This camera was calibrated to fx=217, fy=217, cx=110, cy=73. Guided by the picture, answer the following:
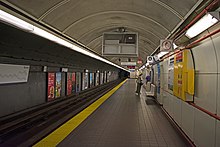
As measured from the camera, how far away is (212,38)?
12.1 feet

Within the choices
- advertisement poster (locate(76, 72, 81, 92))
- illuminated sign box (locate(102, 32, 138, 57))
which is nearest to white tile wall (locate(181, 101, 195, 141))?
illuminated sign box (locate(102, 32, 138, 57))

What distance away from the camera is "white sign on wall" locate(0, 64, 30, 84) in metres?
6.74

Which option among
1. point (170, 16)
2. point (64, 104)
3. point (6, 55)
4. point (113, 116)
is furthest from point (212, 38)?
point (64, 104)

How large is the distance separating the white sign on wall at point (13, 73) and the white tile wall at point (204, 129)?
5642 mm

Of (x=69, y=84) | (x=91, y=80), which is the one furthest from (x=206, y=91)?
(x=91, y=80)

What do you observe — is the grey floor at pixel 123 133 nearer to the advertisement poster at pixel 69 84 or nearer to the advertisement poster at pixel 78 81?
the advertisement poster at pixel 69 84

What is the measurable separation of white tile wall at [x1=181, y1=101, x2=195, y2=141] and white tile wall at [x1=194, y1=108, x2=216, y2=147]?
1.05 ft

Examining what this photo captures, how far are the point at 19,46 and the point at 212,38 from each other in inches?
215

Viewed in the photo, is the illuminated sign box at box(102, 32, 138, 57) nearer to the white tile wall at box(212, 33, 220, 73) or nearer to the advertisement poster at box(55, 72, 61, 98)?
the advertisement poster at box(55, 72, 61, 98)

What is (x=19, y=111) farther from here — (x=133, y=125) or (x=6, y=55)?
(x=133, y=125)

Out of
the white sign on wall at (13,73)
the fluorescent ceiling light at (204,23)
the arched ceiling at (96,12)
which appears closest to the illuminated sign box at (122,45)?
→ the arched ceiling at (96,12)

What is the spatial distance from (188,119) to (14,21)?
4.38 meters

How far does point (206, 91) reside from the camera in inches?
157

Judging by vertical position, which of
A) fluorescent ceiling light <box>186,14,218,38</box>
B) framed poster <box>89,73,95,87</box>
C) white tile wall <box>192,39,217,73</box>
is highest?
fluorescent ceiling light <box>186,14,218,38</box>
